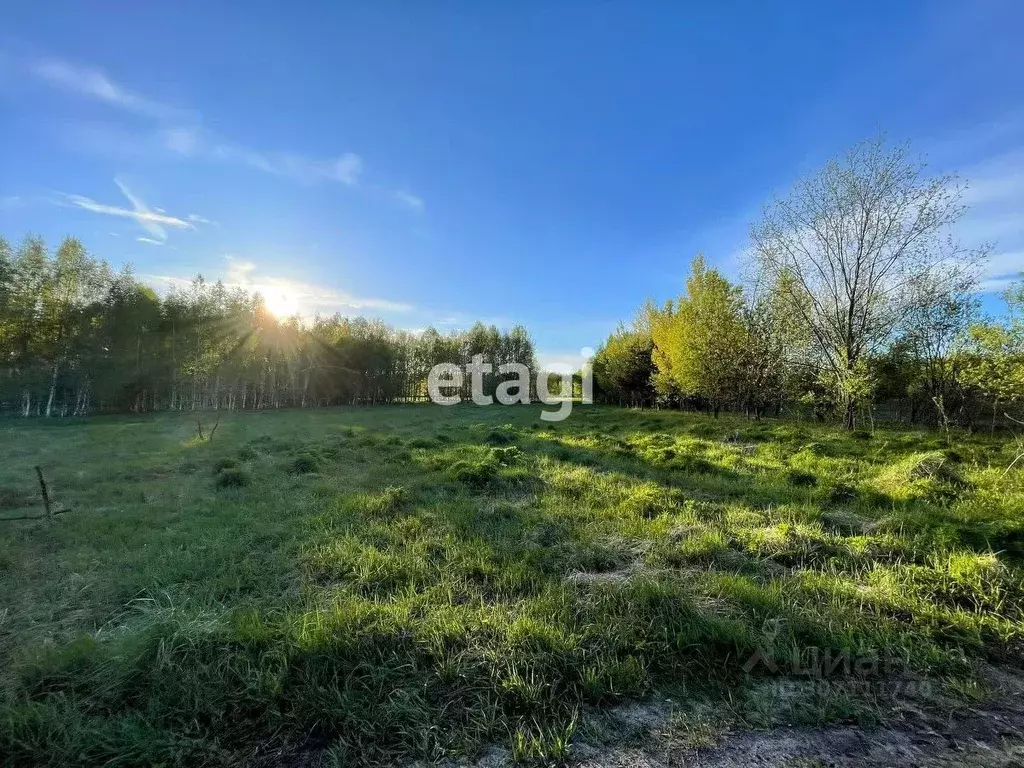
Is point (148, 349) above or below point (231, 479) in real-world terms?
above

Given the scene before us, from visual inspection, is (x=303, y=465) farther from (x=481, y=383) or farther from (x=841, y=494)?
(x=481, y=383)

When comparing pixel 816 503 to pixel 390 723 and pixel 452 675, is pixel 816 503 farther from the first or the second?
pixel 390 723

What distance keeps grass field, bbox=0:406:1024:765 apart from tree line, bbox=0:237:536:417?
86.7ft

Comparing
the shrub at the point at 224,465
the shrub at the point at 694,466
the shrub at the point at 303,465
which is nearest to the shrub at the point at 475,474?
the shrub at the point at 303,465

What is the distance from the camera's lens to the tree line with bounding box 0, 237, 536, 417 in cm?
2459

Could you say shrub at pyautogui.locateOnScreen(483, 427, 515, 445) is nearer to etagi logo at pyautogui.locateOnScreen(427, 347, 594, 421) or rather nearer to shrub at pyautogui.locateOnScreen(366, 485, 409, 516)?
shrub at pyautogui.locateOnScreen(366, 485, 409, 516)

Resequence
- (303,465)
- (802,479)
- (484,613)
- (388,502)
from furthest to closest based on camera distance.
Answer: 1. (303,465)
2. (802,479)
3. (388,502)
4. (484,613)

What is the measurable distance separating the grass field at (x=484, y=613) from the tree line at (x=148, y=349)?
26425mm

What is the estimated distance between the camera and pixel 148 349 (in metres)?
30.2

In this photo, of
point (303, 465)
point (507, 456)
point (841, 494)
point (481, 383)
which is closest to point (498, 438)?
point (507, 456)

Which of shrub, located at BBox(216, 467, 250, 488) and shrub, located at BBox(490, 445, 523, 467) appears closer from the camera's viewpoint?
shrub, located at BBox(216, 467, 250, 488)

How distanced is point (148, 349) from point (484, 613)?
37.8m

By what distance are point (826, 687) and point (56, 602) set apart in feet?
21.7

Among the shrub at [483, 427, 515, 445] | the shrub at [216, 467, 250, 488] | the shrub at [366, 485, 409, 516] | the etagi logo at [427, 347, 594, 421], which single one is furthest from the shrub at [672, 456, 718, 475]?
the etagi logo at [427, 347, 594, 421]
